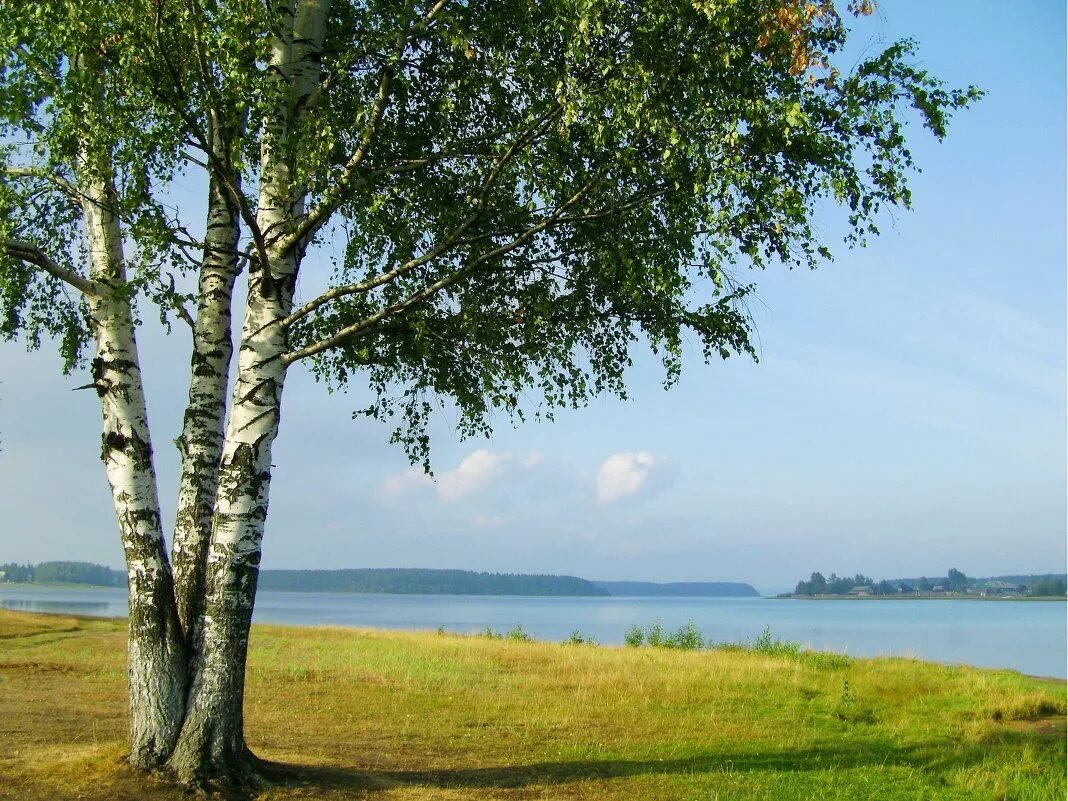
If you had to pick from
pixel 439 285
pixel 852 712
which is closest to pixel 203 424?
pixel 439 285

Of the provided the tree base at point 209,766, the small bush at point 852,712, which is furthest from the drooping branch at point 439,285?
the small bush at point 852,712

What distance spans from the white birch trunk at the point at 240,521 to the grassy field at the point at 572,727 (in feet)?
1.90

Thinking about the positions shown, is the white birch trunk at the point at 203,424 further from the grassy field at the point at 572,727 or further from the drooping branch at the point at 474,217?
the grassy field at the point at 572,727

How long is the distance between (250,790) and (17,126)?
8.88 meters

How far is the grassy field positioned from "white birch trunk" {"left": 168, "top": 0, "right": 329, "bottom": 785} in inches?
22.9

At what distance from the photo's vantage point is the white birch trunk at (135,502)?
411 inches

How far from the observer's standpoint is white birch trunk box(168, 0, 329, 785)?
33.8 feet

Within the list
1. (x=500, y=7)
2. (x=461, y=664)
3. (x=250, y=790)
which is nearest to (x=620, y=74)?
(x=500, y=7)

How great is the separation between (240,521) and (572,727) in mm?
8617

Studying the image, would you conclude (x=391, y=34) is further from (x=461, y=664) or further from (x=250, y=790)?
(x=461, y=664)

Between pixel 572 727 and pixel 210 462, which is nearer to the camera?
pixel 210 462

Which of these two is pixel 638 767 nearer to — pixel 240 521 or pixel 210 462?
pixel 240 521

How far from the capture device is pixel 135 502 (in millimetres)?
10898

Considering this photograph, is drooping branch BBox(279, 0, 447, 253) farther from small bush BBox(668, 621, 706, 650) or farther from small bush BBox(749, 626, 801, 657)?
small bush BBox(668, 621, 706, 650)
